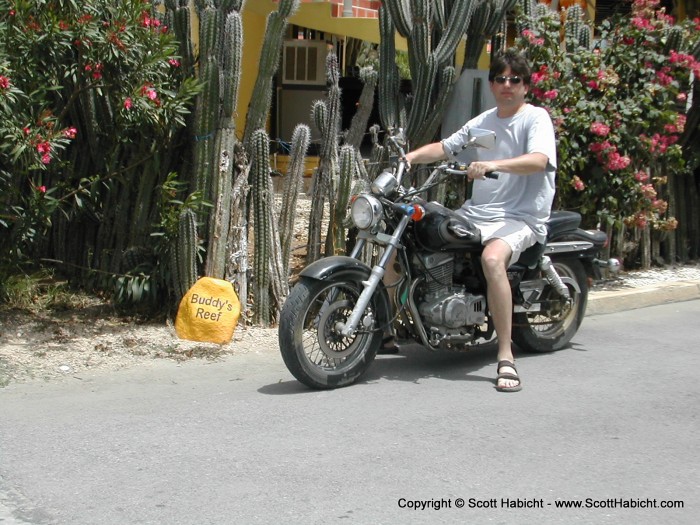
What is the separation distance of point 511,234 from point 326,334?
51.3 inches

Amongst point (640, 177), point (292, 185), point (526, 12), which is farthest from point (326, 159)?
point (640, 177)

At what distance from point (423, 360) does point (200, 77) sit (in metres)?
2.46

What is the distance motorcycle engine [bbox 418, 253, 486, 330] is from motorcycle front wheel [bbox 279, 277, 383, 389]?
1.08ft

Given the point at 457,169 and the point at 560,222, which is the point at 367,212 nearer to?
the point at 457,169

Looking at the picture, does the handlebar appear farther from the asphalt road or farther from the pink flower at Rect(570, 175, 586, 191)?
the pink flower at Rect(570, 175, 586, 191)

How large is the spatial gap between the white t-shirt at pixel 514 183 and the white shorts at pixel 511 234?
0.06 meters

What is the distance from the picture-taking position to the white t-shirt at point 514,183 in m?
6.09

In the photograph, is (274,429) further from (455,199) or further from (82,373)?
(455,199)

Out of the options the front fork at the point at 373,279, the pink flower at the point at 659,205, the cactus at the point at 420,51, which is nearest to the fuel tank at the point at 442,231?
the front fork at the point at 373,279

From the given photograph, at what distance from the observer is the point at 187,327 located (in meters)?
Answer: 6.71

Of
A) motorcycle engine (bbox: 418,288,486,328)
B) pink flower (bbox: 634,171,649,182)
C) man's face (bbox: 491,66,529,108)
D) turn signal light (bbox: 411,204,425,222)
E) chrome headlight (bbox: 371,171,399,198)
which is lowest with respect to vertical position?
motorcycle engine (bbox: 418,288,486,328)

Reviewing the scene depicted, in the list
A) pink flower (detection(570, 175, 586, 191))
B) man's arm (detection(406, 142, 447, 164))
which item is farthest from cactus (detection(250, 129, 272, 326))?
pink flower (detection(570, 175, 586, 191))

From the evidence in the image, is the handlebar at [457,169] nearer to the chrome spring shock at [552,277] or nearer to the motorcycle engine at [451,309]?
the motorcycle engine at [451,309]

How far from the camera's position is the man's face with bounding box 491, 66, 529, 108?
598 centimetres
